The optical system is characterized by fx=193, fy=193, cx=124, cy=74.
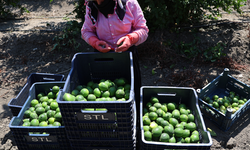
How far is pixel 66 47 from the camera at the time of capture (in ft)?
19.2

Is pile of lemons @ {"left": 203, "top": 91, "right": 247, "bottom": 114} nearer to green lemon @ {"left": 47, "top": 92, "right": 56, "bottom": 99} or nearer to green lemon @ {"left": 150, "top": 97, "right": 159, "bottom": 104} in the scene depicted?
green lemon @ {"left": 150, "top": 97, "right": 159, "bottom": 104}

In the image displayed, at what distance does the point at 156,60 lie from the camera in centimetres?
508

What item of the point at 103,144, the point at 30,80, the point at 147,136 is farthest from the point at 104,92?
the point at 30,80

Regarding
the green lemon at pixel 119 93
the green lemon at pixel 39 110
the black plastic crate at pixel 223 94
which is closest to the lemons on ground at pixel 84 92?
the green lemon at pixel 119 93

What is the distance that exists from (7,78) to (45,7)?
539 cm

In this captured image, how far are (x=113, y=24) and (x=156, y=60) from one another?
8.79ft

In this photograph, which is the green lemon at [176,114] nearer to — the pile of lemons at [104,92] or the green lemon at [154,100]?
the green lemon at [154,100]

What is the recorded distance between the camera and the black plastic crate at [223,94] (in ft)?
10.6

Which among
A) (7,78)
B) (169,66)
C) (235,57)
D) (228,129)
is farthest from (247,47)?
(7,78)

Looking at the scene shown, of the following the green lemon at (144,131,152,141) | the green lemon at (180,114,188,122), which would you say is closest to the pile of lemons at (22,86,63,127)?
the green lemon at (144,131,152,141)

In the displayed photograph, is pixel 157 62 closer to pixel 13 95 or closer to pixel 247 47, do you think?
pixel 247 47

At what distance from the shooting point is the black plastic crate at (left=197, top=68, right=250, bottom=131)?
3230 millimetres

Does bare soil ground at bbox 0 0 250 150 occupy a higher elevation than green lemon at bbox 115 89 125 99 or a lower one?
lower

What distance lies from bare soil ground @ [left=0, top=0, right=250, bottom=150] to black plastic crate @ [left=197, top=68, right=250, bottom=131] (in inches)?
7.7
